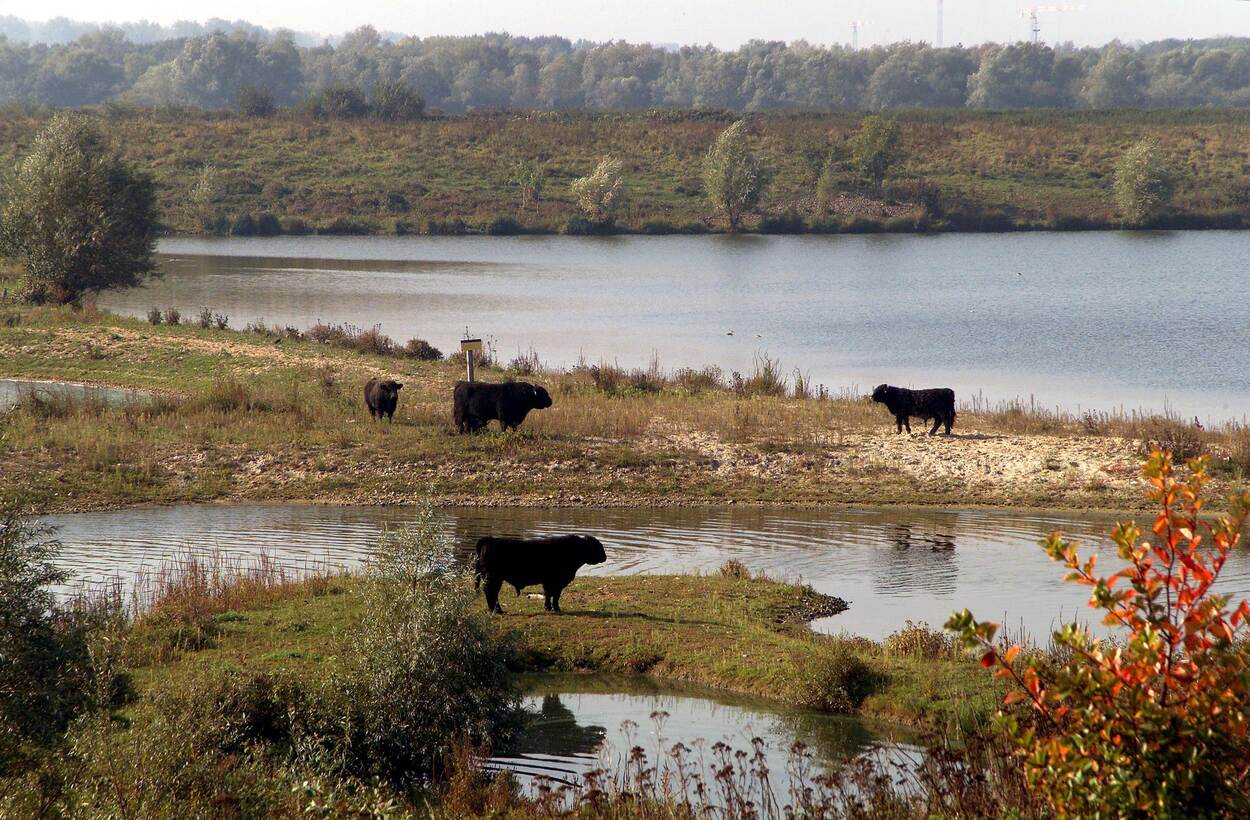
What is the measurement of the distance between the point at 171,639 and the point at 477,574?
136 inches

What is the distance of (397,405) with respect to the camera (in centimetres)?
2833

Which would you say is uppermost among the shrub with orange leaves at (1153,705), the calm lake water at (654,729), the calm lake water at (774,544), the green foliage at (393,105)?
the green foliage at (393,105)

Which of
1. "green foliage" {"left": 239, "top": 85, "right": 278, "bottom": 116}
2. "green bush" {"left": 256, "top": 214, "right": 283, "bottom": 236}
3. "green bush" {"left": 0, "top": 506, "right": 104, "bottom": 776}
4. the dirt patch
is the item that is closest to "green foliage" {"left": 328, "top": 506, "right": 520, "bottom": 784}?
"green bush" {"left": 0, "top": 506, "right": 104, "bottom": 776}

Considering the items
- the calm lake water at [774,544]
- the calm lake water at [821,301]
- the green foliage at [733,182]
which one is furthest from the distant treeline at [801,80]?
the calm lake water at [774,544]

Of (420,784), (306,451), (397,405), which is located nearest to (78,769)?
(420,784)

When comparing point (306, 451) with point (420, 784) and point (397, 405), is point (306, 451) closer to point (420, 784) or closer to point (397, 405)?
point (397, 405)

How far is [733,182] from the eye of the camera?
84.6 meters

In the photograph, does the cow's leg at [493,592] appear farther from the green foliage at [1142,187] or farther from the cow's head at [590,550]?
the green foliage at [1142,187]

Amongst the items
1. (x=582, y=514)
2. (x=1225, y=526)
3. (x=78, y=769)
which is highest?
(x=1225, y=526)

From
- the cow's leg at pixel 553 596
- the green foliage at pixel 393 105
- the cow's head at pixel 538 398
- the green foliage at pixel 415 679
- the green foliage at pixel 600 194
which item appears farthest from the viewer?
the green foliage at pixel 393 105

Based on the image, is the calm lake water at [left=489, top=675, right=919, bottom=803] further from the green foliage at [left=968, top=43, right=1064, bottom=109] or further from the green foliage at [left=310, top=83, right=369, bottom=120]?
the green foliage at [left=968, top=43, right=1064, bottom=109]

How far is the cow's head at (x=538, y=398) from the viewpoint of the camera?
26.2 meters

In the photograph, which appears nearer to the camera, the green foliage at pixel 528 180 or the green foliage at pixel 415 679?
the green foliage at pixel 415 679

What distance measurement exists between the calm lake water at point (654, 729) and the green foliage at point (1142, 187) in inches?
3086
